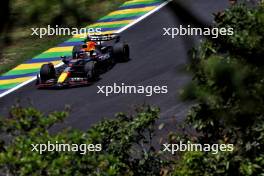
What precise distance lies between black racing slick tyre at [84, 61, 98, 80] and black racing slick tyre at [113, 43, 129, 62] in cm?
121

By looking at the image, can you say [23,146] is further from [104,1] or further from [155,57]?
[155,57]

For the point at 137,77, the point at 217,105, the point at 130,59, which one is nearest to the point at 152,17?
the point at 130,59

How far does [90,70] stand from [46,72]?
1.22m

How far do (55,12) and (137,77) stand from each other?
16.8 m

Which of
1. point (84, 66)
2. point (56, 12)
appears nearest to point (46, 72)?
point (84, 66)

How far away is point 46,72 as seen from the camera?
18.5 meters

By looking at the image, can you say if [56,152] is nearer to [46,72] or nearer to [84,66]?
[84,66]

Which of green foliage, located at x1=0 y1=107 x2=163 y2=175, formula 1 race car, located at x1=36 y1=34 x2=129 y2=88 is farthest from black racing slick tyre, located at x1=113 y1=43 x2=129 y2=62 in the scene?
green foliage, located at x1=0 y1=107 x2=163 y2=175

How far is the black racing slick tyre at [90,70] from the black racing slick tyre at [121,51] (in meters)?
1.21

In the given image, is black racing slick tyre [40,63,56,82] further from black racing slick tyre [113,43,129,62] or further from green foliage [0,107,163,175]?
green foliage [0,107,163,175]

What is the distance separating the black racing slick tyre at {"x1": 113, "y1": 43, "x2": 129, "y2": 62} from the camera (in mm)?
19516

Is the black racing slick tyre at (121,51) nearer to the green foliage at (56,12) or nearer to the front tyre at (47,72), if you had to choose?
the front tyre at (47,72)

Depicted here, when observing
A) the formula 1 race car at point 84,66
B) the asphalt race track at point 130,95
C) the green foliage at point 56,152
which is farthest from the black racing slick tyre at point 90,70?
the green foliage at point 56,152

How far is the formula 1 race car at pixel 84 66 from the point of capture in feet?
61.1
